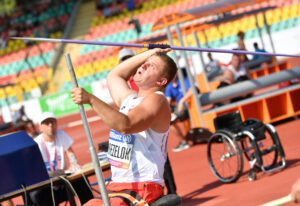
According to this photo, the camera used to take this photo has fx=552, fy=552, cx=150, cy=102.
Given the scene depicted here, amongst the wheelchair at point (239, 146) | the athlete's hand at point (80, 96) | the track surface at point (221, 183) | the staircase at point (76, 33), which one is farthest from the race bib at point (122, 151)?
the staircase at point (76, 33)

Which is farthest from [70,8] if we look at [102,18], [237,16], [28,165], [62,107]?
[28,165]

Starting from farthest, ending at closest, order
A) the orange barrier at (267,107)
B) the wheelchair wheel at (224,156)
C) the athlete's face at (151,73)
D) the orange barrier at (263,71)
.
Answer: the orange barrier at (263,71) → the orange barrier at (267,107) → the wheelchair wheel at (224,156) → the athlete's face at (151,73)

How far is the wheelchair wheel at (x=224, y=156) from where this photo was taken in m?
7.06

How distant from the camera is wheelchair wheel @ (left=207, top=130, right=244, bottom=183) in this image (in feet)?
23.2

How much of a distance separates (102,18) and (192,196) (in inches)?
1131

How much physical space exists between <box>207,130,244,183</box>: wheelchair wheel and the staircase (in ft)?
65.9

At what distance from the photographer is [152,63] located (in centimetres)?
361

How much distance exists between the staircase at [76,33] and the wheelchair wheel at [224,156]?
20096 mm

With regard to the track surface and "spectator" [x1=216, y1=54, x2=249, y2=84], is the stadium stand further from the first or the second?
the track surface

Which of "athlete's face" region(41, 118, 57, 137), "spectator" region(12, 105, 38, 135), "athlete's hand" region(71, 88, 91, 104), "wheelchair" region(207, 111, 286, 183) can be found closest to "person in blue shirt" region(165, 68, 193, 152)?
"wheelchair" region(207, 111, 286, 183)

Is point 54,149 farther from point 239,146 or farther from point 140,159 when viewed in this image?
point 140,159

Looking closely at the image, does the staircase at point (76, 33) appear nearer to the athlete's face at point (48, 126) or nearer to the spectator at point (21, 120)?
the spectator at point (21, 120)

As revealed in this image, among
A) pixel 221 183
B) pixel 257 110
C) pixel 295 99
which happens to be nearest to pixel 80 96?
pixel 221 183

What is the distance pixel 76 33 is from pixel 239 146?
28818 mm
